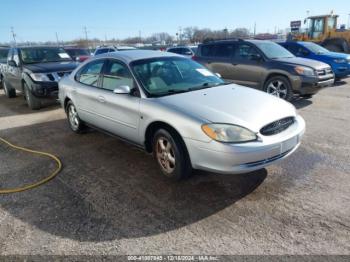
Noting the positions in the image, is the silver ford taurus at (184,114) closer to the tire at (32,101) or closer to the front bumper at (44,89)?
the front bumper at (44,89)

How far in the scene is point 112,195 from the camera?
3393 millimetres

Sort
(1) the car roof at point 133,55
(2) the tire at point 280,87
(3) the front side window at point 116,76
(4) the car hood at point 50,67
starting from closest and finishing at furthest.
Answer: (3) the front side window at point 116,76, (1) the car roof at point 133,55, (2) the tire at point 280,87, (4) the car hood at point 50,67

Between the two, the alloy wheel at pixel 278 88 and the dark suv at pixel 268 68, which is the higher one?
the dark suv at pixel 268 68

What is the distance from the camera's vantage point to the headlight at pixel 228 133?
2982mm

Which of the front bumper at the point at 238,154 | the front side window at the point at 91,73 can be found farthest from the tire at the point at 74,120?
the front bumper at the point at 238,154

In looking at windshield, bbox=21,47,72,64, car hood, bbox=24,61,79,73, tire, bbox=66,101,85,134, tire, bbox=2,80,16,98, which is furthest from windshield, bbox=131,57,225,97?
tire, bbox=2,80,16,98

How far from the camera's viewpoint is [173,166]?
3.52 meters

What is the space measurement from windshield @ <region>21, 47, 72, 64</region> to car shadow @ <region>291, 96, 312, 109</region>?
7.16m

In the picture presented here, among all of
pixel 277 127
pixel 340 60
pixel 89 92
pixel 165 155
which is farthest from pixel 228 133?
pixel 340 60

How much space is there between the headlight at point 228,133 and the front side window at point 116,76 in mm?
1503

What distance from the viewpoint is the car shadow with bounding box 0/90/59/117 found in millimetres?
7941

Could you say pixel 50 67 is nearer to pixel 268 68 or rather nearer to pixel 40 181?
pixel 40 181

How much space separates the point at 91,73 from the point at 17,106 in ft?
17.0

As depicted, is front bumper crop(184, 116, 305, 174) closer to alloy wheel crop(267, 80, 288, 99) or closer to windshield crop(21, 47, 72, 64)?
alloy wheel crop(267, 80, 288, 99)
